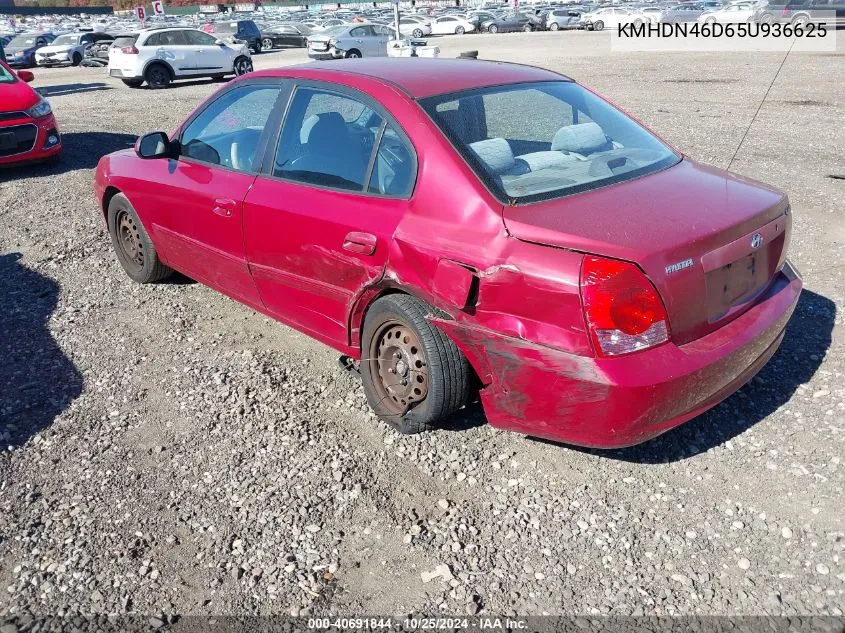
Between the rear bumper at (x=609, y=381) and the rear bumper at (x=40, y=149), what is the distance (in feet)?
26.5

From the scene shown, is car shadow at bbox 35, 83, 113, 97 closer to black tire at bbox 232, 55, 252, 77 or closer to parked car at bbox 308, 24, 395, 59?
black tire at bbox 232, 55, 252, 77

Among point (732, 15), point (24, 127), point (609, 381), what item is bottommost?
point (732, 15)

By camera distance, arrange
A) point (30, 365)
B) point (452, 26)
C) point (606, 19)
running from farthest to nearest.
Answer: point (452, 26) < point (606, 19) < point (30, 365)

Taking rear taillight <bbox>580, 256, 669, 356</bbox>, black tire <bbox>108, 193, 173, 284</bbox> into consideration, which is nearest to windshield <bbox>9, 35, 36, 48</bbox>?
black tire <bbox>108, 193, 173, 284</bbox>

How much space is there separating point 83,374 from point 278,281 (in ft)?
4.36

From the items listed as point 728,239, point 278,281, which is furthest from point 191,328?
point 728,239

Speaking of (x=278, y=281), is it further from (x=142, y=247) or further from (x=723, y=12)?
(x=723, y=12)

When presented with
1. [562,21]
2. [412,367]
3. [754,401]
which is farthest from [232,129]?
[562,21]

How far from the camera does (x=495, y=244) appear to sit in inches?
112

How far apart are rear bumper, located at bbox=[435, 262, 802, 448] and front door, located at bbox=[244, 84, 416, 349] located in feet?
2.01

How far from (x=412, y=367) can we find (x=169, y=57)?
20.1 metres

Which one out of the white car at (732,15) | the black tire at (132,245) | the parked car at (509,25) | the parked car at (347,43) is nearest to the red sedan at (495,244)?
the black tire at (132,245)

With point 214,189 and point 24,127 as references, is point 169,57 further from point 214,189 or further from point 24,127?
point 214,189

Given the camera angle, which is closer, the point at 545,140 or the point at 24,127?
Answer: the point at 545,140
